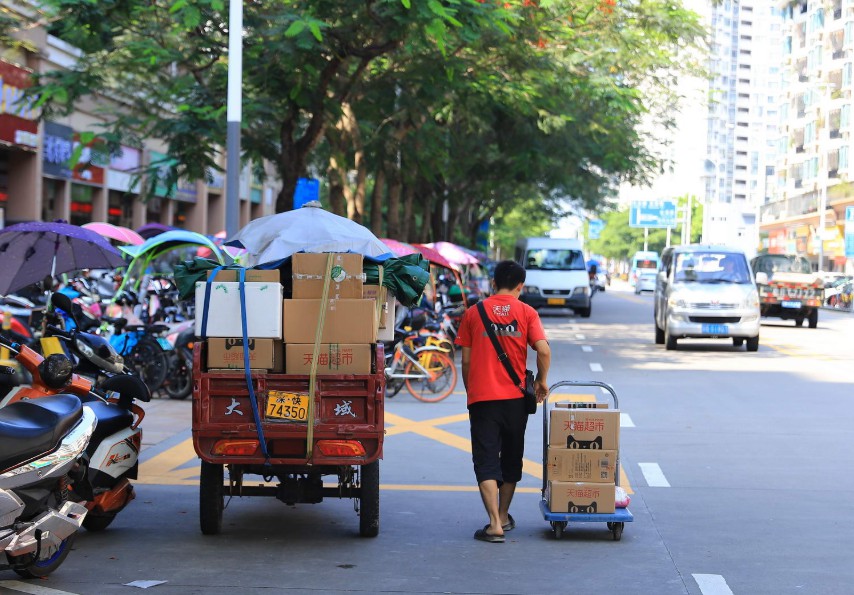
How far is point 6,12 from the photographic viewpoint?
66.6 ft

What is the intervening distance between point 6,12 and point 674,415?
42.3ft

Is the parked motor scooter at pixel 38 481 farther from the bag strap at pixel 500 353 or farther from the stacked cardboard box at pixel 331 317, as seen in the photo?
the bag strap at pixel 500 353

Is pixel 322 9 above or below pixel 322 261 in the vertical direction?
above

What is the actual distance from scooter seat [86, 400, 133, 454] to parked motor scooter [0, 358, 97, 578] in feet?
3.12

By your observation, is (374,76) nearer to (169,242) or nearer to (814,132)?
(169,242)

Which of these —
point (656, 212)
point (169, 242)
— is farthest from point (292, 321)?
point (656, 212)

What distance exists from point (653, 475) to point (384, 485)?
2189 millimetres

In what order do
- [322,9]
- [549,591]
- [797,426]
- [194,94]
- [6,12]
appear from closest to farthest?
[549,591] < [797,426] < [322,9] < [194,94] < [6,12]

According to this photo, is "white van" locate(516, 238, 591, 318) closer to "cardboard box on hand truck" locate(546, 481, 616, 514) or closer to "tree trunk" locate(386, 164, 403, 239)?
"tree trunk" locate(386, 164, 403, 239)

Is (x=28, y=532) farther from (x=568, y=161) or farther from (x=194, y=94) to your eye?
(x=568, y=161)

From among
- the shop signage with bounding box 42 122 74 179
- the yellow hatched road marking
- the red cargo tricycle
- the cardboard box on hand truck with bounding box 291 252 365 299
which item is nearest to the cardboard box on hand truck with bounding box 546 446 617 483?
the red cargo tricycle

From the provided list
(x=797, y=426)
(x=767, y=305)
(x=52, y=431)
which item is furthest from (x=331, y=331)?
(x=767, y=305)

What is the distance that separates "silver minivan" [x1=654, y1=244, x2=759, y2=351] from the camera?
23297mm

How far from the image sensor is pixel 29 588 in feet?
20.5
